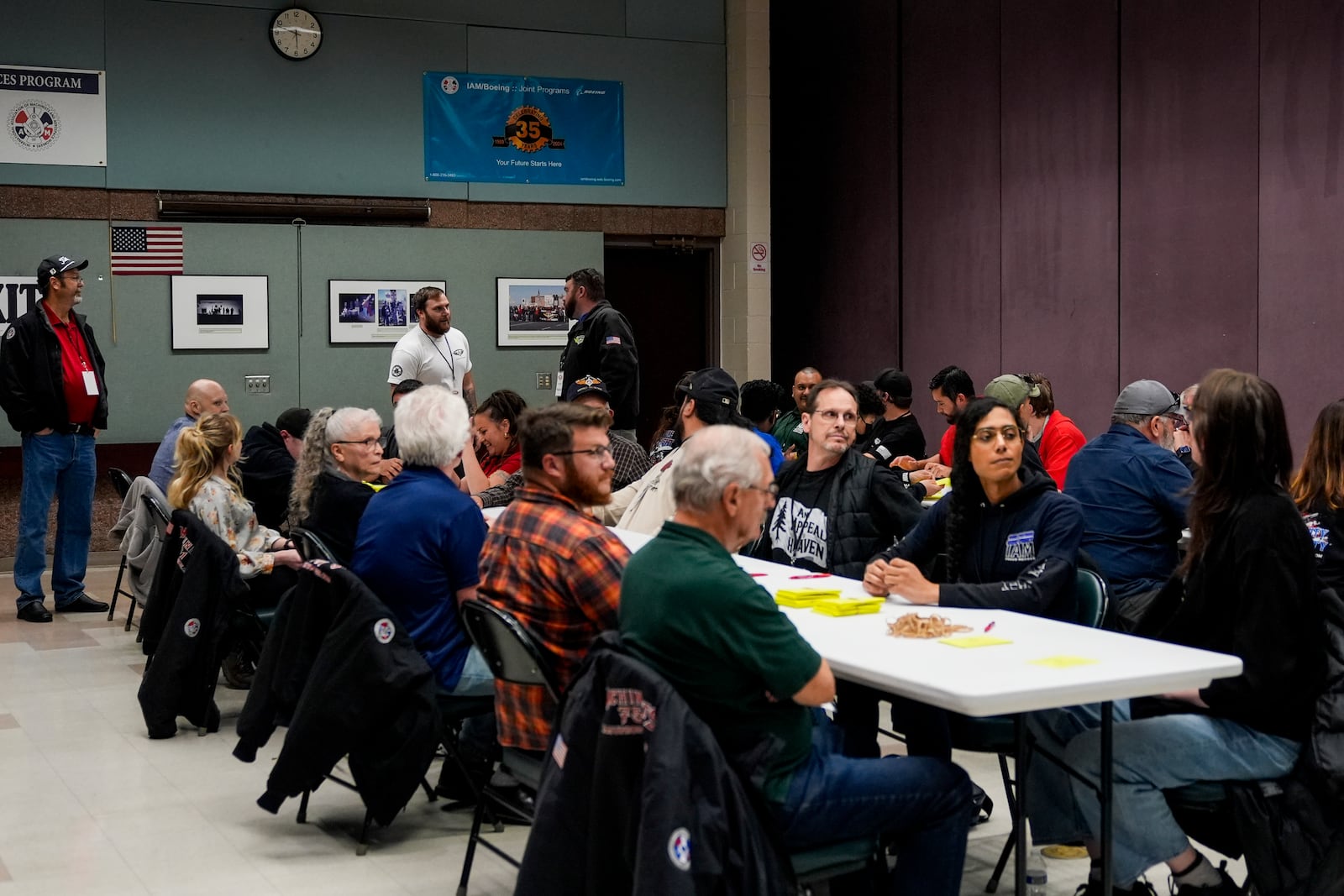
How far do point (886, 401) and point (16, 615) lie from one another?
487 centimetres

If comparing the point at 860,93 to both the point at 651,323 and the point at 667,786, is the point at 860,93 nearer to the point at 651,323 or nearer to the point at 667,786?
the point at 651,323

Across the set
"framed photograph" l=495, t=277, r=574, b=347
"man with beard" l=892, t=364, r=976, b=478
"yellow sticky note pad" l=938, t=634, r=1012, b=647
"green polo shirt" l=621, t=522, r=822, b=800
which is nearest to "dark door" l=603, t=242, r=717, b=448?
"framed photograph" l=495, t=277, r=574, b=347

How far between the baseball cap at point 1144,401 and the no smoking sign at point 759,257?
6.18m

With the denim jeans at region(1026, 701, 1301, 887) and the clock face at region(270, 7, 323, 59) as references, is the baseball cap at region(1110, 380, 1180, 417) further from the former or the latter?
the clock face at region(270, 7, 323, 59)

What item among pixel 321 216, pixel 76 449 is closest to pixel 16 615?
pixel 76 449

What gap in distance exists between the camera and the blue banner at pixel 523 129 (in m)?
10.0

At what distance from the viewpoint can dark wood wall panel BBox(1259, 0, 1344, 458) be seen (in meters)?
7.03

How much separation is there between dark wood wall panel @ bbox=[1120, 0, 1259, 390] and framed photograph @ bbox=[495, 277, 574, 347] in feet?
13.2

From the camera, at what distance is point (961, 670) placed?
8.65 ft

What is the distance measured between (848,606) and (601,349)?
3.92 meters

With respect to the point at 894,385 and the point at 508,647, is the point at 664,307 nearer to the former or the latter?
the point at 894,385

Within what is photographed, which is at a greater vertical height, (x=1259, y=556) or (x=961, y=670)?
(x=1259, y=556)

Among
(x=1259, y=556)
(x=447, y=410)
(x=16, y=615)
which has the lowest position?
(x=16, y=615)

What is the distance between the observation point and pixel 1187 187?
25.9 feet
